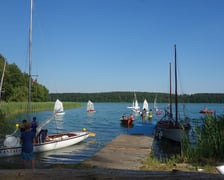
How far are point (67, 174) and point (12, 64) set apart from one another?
279ft

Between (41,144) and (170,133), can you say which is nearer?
(41,144)

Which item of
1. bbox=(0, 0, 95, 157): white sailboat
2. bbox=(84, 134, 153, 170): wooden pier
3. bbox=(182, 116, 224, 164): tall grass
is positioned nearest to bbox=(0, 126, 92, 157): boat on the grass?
bbox=(0, 0, 95, 157): white sailboat

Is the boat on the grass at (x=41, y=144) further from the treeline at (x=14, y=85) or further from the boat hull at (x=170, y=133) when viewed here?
the treeline at (x=14, y=85)

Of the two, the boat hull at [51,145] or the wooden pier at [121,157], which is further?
the boat hull at [51,145]

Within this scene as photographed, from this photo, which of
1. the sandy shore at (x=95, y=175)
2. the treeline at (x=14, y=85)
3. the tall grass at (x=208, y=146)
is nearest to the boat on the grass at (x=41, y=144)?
the tall grass at (x=208, y=146)

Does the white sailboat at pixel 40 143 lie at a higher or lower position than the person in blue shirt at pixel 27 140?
lower

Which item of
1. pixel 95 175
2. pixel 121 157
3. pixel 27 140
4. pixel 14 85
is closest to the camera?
pixel 95 175

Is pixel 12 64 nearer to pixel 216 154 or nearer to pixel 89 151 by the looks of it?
pixel 89 151

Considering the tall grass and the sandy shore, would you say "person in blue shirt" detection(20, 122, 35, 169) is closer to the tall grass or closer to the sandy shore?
the tall grass

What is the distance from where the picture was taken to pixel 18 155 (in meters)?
15.7

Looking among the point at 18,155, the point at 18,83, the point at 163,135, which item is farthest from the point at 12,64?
the point at 18,155

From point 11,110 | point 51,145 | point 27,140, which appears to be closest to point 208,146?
point 27,140

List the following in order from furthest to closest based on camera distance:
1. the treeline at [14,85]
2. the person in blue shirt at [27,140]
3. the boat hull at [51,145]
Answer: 1. the treeline at [14,85]
2. the boat hull at [51,145]
3. the person in blue shirt at [27,140]

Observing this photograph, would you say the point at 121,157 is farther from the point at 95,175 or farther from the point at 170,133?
the point at 170,133
